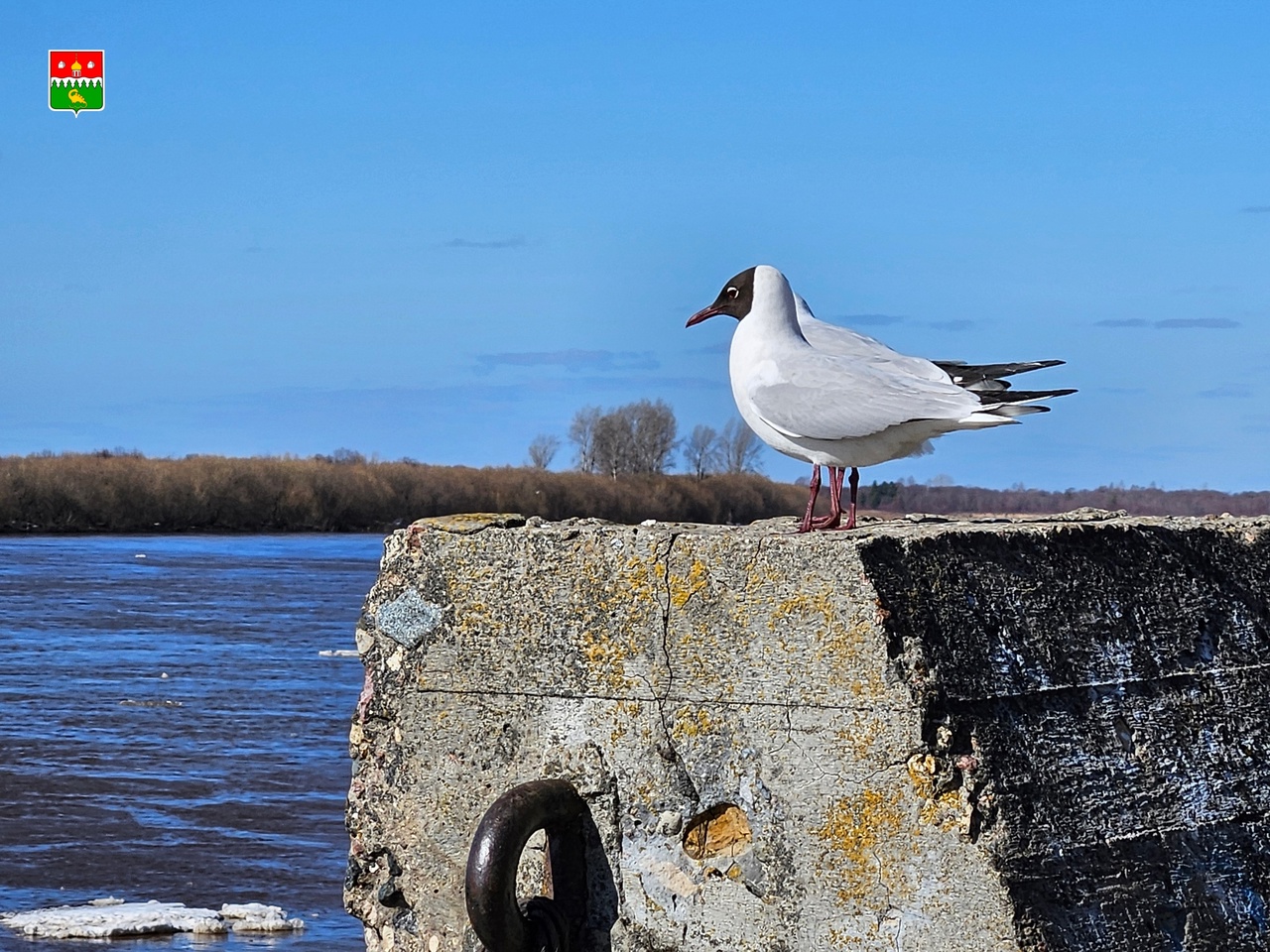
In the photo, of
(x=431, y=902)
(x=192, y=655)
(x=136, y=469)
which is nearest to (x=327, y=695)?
(x=192, y=655)

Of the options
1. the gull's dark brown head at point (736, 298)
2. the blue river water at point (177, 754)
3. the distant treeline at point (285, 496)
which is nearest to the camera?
the gull's dark brown head at point (736, 298)

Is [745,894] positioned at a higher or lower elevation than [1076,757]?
lower

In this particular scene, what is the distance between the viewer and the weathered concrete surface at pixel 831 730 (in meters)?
2.83

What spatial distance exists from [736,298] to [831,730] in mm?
1425

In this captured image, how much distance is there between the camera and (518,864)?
120 inches

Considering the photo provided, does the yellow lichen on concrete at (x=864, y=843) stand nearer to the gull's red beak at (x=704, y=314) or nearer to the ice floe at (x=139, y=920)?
the gull's red beak at (x=704, y=314)

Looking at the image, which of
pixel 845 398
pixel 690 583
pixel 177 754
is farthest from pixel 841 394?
pixel 177 754

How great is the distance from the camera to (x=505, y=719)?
124 inches

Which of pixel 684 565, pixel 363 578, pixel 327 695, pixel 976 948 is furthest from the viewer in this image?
A: pixel 363 578

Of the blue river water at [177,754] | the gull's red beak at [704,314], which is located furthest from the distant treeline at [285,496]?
the gull's red beak at [704,314]

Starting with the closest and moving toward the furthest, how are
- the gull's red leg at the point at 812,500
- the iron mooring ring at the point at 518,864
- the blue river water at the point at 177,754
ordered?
the iron mooring ring at the point at 518,864
the gull's red leg at the point at 812,500
the blue river water at the point at 177,754

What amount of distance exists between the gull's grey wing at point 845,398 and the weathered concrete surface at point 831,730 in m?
0.34

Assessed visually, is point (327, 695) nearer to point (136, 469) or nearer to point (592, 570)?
point (592, 570)

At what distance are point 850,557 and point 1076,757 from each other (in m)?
0.57
